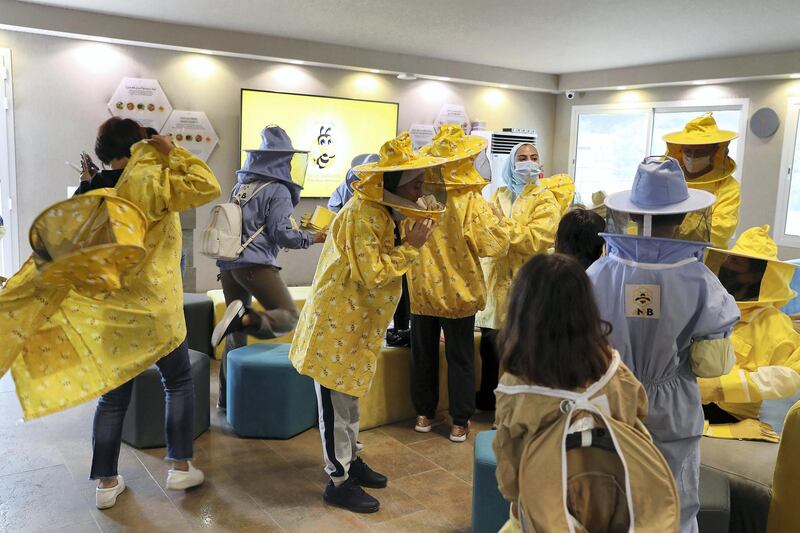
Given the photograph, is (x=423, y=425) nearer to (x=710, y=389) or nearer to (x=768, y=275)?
(x=710, y=389)

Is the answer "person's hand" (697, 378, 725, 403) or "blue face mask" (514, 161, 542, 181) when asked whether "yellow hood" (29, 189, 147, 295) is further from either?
"blue face mask" (514, 161, 542, 181)

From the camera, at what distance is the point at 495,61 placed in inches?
327

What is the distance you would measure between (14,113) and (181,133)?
148 cm

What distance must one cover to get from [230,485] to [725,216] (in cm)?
266

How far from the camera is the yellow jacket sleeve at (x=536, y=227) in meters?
3.59

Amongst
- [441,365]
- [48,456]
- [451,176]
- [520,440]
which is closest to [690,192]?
[520,440]

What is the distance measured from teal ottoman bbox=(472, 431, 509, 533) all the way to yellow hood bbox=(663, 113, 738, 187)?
190cm

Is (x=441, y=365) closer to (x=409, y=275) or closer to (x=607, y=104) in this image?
(x=409, y=275)

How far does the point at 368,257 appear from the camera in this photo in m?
2.48

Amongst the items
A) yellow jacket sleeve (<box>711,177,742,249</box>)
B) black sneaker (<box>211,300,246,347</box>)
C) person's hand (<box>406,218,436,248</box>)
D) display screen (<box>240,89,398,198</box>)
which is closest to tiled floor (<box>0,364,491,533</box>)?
black sneaker (<box>211,300,246,347</box>)

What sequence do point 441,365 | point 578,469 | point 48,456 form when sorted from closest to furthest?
point 578,469
point 48,456
point 441,365

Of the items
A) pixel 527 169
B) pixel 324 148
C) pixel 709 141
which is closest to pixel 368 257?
pixel 527 169

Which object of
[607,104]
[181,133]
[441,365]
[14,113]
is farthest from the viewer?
[607,104]

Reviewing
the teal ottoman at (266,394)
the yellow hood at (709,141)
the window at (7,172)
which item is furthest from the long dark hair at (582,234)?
the window at (7,172)
